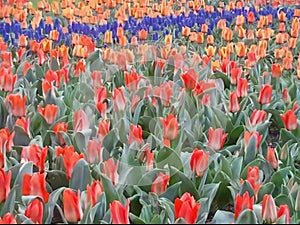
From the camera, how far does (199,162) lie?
2.49 meters

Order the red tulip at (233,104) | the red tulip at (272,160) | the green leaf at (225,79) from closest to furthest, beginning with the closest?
the red tulip at (272,160)
the red tulip at (233,104)
the green leaf at (225,79)

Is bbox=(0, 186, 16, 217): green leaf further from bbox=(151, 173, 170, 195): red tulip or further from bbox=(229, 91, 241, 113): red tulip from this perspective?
bbox=(229, 91, 241, 113): red tulip

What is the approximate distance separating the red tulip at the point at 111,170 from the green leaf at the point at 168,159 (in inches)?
10.4

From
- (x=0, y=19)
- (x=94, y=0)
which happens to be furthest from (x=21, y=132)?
(x=94, y=0)

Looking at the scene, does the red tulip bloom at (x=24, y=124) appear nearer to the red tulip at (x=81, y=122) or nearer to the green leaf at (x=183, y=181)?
the red tulip at (x=81, y=122)

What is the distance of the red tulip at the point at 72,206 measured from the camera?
2.00 meters

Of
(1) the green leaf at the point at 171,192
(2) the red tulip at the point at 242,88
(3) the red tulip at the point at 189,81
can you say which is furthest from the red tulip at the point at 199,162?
(3) the red tulip at the point at 189,81

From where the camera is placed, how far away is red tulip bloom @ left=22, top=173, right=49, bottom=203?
87.7 inches

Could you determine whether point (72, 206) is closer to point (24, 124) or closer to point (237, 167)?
point (237, 167)

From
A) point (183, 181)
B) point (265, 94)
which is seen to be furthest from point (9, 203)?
point (265, 94)

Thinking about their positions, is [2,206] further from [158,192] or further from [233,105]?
[233,105]

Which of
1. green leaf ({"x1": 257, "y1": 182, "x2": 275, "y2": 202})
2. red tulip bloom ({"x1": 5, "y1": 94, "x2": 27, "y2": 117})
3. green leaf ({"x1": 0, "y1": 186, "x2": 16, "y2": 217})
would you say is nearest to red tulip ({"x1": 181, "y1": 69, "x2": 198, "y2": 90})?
red tulip bloom ({"x1": 5, "y1": 94, "x2": 27, "y2": 117})

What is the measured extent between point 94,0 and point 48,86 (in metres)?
3.57

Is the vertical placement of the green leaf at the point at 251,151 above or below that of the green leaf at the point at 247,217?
below
